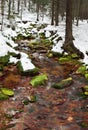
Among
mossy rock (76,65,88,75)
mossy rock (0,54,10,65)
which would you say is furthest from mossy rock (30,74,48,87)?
mossy rock (0,54,10,65)

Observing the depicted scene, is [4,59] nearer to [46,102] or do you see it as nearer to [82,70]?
[82,70]

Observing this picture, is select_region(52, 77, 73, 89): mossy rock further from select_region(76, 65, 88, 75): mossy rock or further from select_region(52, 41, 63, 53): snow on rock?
select_region(52, 41, 63, 53): snow on rock

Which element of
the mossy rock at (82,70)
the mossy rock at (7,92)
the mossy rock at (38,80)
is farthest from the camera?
the mossy rock at (82,70)

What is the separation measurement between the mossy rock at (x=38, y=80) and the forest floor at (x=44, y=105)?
175 millimetres

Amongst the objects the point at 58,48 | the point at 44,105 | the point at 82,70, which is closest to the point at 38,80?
the point at 44,105

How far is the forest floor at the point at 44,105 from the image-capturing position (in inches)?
353

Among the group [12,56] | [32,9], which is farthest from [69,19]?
[32,9]

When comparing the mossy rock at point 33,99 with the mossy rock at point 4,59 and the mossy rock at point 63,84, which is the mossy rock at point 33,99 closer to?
the mossy rock at point 63,84

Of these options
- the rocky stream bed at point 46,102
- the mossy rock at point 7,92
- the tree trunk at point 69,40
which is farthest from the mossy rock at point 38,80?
the tree trunk at point 69,40

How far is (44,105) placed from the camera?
10.4 m

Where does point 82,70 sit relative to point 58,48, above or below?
below

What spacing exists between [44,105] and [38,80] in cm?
226

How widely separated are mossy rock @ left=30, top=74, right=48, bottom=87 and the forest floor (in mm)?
175

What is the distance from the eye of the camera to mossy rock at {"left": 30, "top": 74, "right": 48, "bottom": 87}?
12.2 metres
